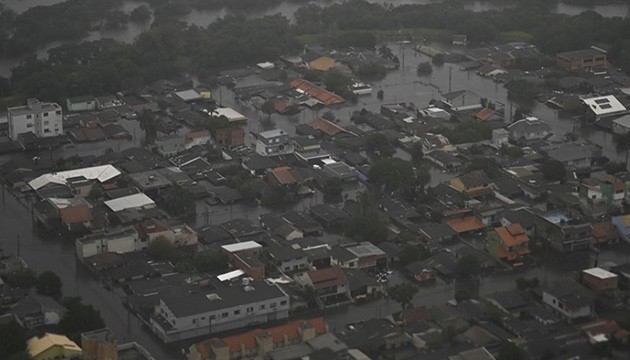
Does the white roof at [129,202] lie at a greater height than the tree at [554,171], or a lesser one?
lesser

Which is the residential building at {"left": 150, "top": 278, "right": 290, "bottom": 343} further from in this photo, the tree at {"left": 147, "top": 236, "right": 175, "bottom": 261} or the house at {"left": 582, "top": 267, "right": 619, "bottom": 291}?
the house at {"left": 582, "top": 267, "right": 619, "bottom": 291}

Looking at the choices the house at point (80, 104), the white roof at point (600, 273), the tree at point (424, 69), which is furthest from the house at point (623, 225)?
the house at point (80, 104)

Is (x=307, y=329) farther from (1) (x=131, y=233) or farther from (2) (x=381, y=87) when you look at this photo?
(2) (x=381, y=87)

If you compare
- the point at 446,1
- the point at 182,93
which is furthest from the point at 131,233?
the point at 446,1

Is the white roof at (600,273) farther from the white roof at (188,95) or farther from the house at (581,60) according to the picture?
the house at (581,60)

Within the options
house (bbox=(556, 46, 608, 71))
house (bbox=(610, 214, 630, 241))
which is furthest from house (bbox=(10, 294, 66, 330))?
house (bbox=(556, 46, 608, 71))

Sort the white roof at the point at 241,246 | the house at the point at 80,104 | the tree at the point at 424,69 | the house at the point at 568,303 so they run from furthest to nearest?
the tree at the point at 424,69 < the house at the point at 80,104 < the white roof at the point at 241,246 < the house at the point at 568,303
